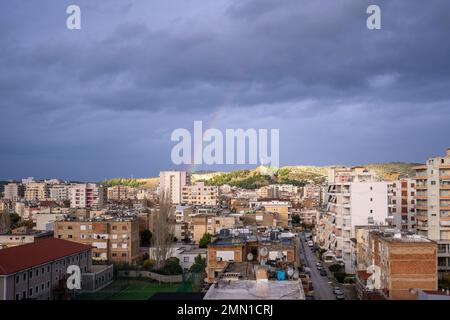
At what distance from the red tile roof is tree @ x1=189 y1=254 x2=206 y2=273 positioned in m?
3.45

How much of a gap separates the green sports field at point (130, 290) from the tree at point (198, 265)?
98 centimetres

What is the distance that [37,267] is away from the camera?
35.9ft

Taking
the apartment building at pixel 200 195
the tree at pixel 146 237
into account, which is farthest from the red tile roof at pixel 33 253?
the apartment building at pixel 200 195

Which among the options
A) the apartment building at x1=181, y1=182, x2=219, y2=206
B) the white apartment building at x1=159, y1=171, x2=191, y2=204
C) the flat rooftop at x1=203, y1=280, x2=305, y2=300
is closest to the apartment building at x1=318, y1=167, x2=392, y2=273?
the flat rooftop at x1=203, y1=280, x2=305, y2=300

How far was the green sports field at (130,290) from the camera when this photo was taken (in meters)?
12.7

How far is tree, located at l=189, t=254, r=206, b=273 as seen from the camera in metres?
15.5

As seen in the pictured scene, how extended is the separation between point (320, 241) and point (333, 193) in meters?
3.76

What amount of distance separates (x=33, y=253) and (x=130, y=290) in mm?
3301

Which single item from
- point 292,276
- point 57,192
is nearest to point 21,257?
point 292,276

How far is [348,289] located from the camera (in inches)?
503

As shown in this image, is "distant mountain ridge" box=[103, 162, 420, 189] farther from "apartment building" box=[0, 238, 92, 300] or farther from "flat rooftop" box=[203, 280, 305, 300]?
"flat rooftop" box=[203, 280, 305, 300]

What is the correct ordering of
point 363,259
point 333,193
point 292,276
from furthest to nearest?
point 333,193, point 363,259, point 292,276

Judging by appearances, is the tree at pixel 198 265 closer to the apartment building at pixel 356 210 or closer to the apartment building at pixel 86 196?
the apartment building at pixel 356 210
